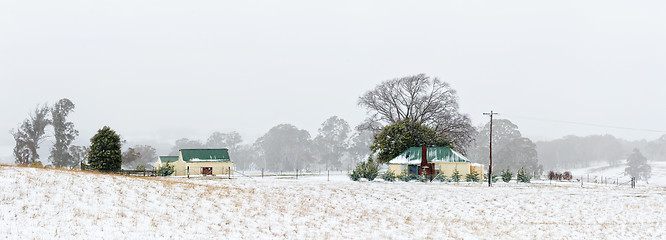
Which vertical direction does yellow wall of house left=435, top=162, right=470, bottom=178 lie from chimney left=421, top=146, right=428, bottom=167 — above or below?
below

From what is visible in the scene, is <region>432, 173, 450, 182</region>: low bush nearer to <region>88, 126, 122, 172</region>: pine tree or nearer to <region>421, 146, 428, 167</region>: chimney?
<region>421, 146, 428, 167</region>: chimney

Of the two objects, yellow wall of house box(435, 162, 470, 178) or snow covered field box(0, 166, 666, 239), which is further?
yellow wall of house box(435, 162, 470, 178)

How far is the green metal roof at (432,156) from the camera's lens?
56.5 m

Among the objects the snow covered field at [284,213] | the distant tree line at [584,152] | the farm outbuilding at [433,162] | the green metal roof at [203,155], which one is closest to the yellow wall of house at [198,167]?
the green metal roof at [203,155]

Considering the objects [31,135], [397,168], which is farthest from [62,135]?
[397,168]

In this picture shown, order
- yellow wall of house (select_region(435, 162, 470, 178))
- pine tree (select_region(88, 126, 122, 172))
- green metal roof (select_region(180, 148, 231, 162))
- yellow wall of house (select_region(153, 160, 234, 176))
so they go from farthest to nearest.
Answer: green metal roof (select_region(180, 148, 231, 162)), yellow wall of house (select_region(153, 160, 234, 176)), yellow wall of house (select_region(435, 162, 470, 178)), pine tree (select_region(88, 126, 122, 172))

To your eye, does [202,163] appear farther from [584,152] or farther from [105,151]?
[584,152]

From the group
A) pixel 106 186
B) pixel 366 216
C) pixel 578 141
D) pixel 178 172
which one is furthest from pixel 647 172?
pixel 106 186

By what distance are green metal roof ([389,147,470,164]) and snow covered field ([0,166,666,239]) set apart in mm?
23108

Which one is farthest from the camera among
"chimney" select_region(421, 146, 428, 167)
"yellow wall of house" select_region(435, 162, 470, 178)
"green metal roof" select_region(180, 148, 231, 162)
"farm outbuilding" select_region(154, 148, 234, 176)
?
"green metal roof" select_region(180, 148, 231, 162)

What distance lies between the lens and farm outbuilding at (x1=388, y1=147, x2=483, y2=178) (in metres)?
55.8

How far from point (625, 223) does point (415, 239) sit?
1391 centimetres

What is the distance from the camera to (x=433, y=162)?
184 ft

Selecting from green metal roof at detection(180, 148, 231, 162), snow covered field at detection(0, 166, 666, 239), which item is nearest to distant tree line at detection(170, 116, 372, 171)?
green metal roof at detection(180, 148, 231, 162)
